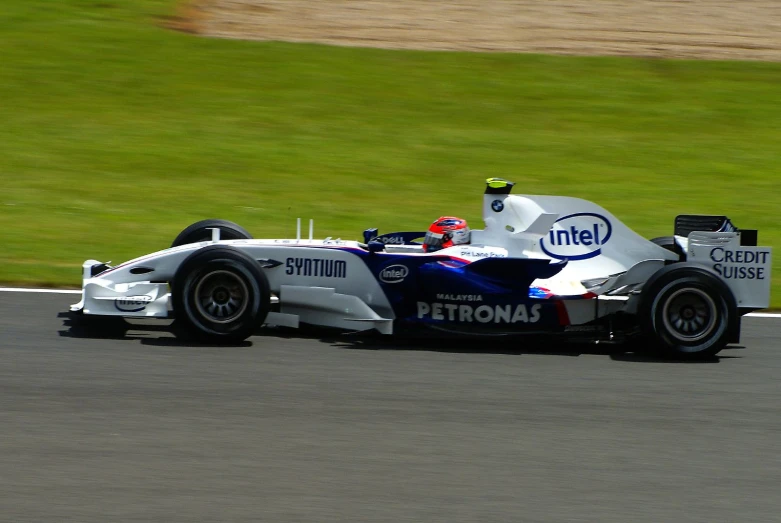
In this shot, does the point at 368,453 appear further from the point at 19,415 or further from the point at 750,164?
the point at 750,164

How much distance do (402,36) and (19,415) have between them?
45.9 feet

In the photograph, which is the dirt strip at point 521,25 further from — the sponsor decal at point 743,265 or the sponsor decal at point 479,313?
the sponsor decal at point 479,313

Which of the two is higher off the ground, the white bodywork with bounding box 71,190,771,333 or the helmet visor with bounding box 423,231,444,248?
the helmet visor with bounding box 423,231,444,248

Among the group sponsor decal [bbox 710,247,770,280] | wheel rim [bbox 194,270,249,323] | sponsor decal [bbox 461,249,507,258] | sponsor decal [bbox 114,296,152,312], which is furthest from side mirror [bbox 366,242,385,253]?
sponsor decal [bbox 710,247,770,280]

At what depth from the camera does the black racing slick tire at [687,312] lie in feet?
20.8

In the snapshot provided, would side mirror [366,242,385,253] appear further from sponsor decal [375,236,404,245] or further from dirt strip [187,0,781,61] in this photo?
dirt strip [187,0,781,61]

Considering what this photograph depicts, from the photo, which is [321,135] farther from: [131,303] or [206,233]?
[131,303]

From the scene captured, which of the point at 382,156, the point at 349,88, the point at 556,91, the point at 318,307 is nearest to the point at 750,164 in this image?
the point at 556,91

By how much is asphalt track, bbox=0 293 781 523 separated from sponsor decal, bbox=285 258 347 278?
0.44m

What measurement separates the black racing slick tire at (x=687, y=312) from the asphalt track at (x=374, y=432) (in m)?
0.14

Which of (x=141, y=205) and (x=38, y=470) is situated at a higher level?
(x=141, y=205)

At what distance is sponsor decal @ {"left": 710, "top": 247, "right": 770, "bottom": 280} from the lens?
6.54 m

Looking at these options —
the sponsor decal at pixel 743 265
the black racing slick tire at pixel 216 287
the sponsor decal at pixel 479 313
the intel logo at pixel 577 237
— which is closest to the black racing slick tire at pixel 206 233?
the black racing slick tire at pixel 216 287

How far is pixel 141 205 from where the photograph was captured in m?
10.9
